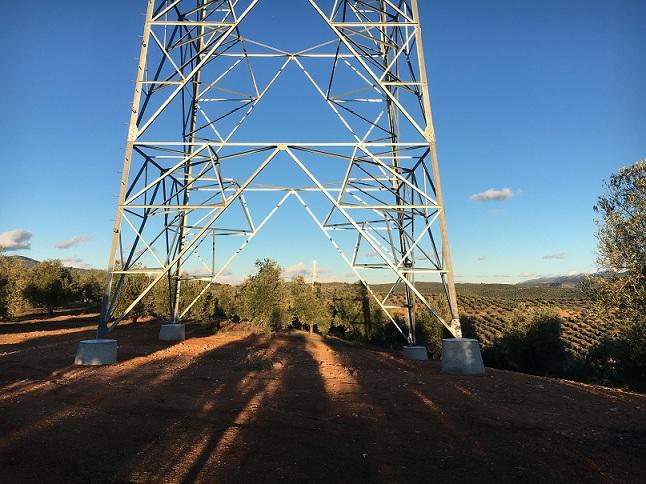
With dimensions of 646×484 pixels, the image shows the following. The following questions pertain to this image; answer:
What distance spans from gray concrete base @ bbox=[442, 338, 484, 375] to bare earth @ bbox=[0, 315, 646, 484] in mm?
555

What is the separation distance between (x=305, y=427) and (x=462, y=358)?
669 cm

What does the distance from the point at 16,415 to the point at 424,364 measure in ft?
34.3

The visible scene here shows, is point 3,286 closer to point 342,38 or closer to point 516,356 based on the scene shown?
point 342,38

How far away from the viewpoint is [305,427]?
627 cm

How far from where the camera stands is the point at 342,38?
13.6 m

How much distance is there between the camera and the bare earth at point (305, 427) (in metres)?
4.80

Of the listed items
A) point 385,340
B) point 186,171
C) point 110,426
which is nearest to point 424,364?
point 110,426

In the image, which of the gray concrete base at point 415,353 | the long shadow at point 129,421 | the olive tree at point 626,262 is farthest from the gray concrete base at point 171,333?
the olive tree at point 626,262

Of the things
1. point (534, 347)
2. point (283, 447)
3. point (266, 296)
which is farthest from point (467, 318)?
point (283, 447)

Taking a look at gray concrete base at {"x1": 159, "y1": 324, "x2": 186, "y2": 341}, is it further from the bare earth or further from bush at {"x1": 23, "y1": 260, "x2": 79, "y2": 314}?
bush at {"x1": 23, "y1": 260, "x2": 79, "y2": 314}

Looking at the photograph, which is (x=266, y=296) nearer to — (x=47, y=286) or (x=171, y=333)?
(x=171, y=333)

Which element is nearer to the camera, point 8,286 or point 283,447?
point 283,447

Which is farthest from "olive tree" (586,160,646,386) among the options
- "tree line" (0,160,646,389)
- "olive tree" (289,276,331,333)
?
"olive tree" (289,276,331,333)

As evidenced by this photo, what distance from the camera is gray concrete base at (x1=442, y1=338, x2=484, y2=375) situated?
11492 mm
